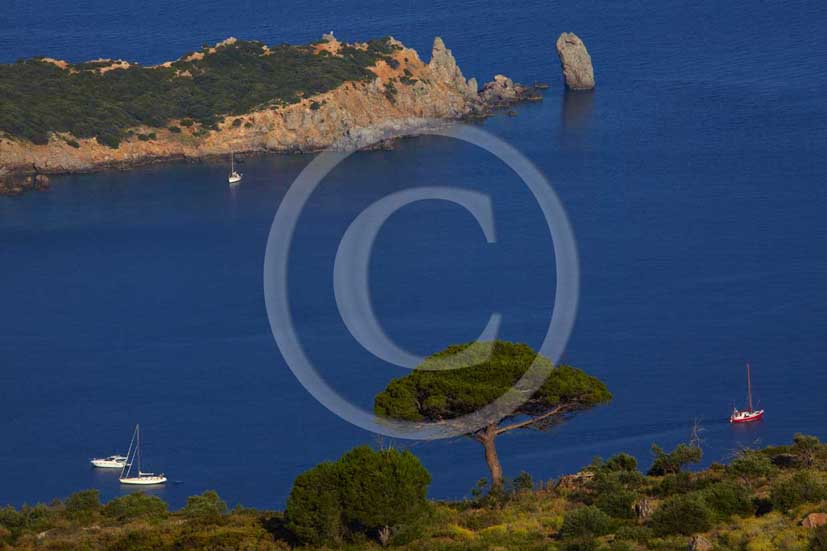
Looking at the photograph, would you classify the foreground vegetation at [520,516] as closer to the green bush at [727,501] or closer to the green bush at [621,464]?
the green bush at [727,501]

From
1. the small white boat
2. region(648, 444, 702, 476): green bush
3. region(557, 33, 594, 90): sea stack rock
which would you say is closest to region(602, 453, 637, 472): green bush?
region(648, 444, 702, 476): green bush

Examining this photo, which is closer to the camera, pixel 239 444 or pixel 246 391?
pixel 239 444

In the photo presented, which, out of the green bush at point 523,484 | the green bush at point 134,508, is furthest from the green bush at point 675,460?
the green bush at point 134,508

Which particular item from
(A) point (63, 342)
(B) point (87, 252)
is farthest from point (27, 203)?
(A) point (63, 342)

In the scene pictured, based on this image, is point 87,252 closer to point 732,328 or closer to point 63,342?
point 63,342

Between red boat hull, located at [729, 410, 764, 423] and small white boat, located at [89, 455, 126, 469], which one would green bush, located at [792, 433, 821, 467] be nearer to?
red boat hull, located at [729, 410, 764, 423]

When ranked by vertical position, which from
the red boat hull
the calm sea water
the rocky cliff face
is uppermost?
the rocky cliff face
